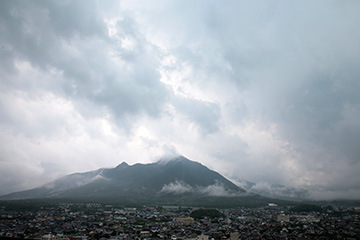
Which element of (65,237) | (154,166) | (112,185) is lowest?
(65,237)

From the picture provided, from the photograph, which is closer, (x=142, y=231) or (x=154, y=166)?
(x=142, y=231)

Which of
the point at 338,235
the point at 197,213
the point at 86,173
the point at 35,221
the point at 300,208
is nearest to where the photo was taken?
the point at 338,235

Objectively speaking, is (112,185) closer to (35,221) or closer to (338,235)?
(35,221)

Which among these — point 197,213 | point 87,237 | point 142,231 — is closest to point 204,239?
point 142,231

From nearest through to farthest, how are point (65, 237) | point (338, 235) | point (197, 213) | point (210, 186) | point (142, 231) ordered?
point (65, 237), point (338, 235), point (142, 231), point (197, 213), point (210, 186)

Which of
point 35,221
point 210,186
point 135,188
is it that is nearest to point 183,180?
point 210,186

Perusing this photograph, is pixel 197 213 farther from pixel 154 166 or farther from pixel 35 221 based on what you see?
pixel 154 166

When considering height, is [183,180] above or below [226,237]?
above
